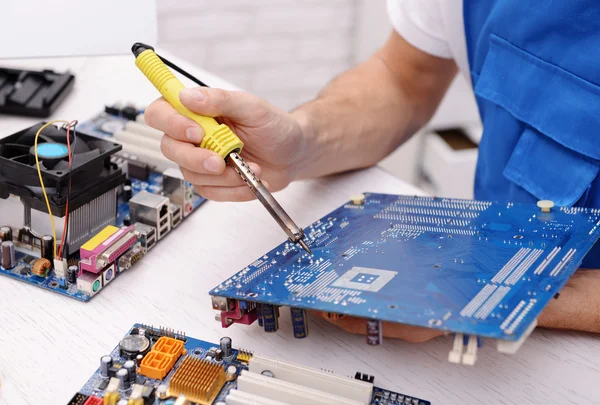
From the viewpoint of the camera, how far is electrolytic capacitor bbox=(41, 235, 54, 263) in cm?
101

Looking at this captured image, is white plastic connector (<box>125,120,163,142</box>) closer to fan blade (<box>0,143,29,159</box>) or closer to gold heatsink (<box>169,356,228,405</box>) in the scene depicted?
fan blade (<box>0,143,29,159</box>)

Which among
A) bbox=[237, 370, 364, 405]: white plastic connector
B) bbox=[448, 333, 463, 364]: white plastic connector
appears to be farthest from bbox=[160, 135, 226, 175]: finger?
bbox=[448, 333, 463, 364]: white plastic connector

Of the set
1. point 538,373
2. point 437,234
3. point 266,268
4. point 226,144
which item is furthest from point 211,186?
point 538,373

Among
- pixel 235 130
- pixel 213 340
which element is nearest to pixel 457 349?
pixel 213 340

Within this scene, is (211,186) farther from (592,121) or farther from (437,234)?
(592,121)

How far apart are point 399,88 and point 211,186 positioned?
1.96 ft

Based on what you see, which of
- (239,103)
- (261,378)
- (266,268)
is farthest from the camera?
(239,103)

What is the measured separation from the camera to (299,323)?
86cm

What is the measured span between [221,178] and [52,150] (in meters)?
0.27

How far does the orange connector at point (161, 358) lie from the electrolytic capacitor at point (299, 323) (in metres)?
0.15

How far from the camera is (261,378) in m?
0.80

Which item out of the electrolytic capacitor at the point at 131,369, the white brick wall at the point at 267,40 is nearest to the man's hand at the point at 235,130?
the electrolytic capacitor at the point at 131,369

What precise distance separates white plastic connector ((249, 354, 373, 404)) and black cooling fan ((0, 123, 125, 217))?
40cm

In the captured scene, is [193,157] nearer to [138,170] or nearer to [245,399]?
[138,170]
